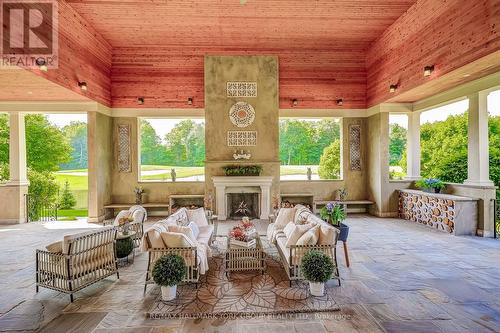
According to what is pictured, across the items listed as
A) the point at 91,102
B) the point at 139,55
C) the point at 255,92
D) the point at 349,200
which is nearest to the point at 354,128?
the point at 349,200

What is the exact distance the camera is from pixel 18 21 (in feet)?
15.5

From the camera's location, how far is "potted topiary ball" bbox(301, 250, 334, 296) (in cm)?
333

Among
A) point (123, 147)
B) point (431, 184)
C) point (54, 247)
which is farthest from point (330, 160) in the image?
point (54, 247)

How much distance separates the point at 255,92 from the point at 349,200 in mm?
5022

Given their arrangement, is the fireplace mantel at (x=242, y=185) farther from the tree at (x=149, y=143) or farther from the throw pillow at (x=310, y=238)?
the throw pillow at (x=310, y=238)

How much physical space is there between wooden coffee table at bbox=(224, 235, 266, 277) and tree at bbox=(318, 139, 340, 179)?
685 centimetres

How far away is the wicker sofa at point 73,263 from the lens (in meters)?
3.45

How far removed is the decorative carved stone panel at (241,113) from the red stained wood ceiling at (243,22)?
190 cm

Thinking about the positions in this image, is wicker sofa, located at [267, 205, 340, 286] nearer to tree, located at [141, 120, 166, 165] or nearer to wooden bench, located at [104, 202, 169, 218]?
wooden bench, located at [104, 202, 169, 218]

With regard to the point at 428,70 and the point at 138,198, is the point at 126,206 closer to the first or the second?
the point at 138,198

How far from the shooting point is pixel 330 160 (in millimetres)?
10438

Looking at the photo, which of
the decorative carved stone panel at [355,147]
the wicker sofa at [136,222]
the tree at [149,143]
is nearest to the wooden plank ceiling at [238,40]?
the decorative carved stone panel at [355,147]

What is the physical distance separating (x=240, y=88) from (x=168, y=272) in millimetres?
6622

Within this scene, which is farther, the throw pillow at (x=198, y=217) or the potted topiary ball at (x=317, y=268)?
the throw pillow at (x=198, y=217)
